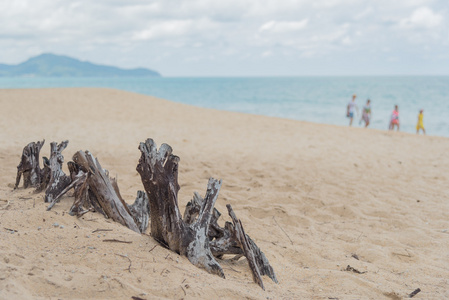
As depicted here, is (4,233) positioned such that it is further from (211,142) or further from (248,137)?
(248,137)

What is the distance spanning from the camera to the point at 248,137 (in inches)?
463

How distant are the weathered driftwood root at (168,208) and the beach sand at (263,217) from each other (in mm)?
97

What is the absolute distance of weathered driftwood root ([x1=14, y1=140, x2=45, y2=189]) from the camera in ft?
13.4

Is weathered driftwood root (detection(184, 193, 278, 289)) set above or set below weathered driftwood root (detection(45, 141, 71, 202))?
below

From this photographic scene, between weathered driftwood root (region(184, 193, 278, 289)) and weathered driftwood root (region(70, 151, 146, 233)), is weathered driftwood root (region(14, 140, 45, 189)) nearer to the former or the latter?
weathered driftwood root (region(70, 151, 146, 233))

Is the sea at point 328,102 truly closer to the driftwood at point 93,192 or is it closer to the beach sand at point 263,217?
the beach sand at point 263,217

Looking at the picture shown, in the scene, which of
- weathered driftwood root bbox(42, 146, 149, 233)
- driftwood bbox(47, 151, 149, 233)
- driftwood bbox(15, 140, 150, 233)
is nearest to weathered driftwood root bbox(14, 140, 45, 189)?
driftwood bbox(15, 140, 150, 233)

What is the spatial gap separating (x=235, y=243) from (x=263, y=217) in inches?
81.0

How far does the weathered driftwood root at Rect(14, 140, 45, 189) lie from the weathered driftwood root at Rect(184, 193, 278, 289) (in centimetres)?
171

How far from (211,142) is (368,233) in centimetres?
596

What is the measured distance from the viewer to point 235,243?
3262 mm

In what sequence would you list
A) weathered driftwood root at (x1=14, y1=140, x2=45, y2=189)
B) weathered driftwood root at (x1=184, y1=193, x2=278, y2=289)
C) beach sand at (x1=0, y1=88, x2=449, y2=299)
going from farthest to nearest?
weathered driftwood root at (x1=14, y1=140, x2=45, y2=189), weathered driftwood root at (x1=184, y1=193, x2=278, y2=289), beach sand at (x1=0, y1=88, x2=449, y2=299)

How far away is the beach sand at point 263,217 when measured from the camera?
2.60 meters

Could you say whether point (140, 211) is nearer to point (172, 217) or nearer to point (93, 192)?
point (93, 192)
